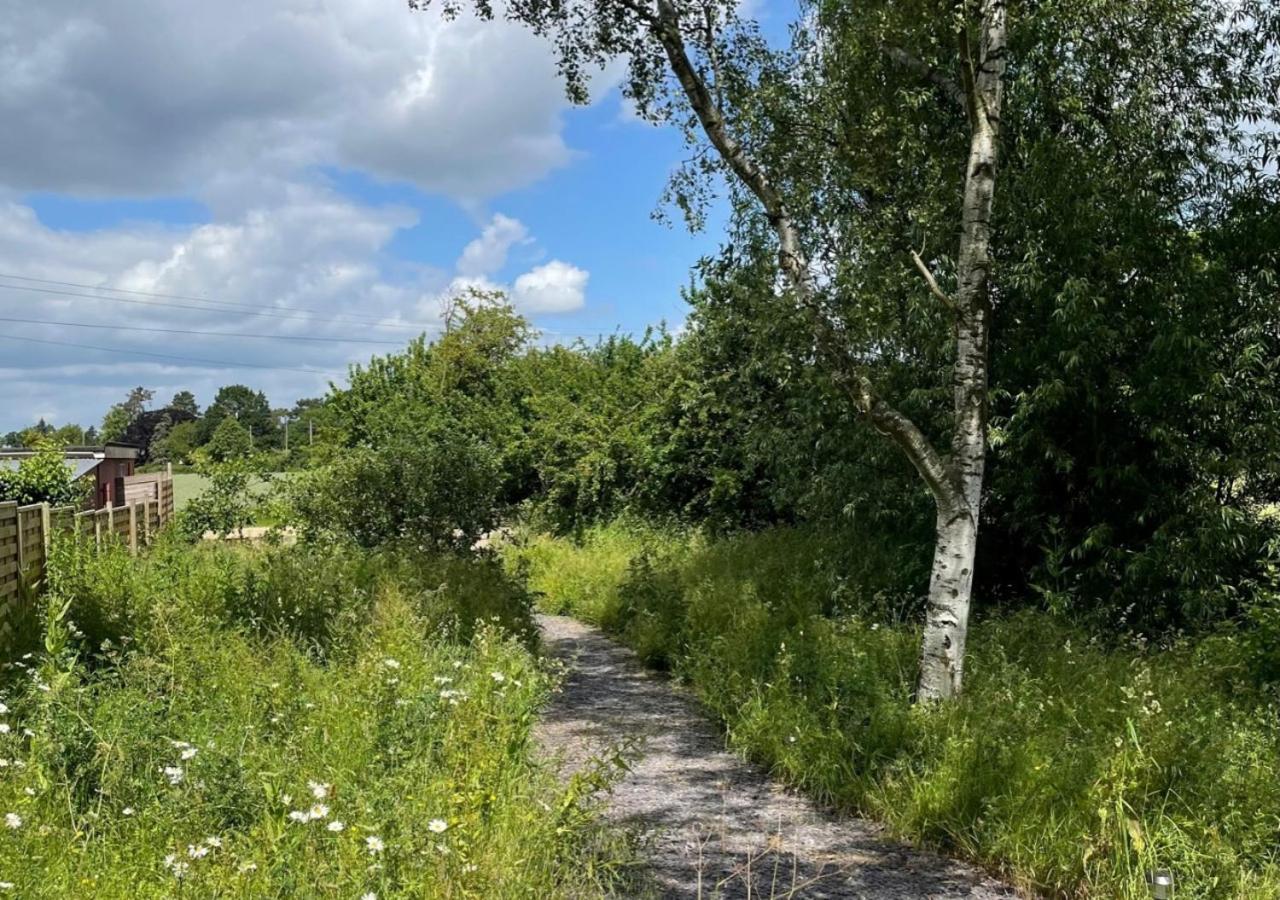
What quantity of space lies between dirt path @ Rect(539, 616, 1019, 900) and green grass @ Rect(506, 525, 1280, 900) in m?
0.20

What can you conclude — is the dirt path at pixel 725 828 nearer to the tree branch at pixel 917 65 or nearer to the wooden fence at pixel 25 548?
the wooden fence at pixel 25 548

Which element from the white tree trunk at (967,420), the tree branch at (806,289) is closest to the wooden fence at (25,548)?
the tree branch at (806,289)

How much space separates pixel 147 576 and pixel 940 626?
700cm

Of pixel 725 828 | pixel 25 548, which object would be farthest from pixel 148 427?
pixel 725 828

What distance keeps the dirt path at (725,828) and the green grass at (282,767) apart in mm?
549

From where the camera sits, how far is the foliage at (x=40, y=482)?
1703cm

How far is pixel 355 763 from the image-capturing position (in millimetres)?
4605

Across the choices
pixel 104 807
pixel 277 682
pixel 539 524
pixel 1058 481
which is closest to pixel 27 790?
pixel 104 807

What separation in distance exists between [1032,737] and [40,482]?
17348 mm

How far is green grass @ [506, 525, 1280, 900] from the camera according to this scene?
4.38 meters

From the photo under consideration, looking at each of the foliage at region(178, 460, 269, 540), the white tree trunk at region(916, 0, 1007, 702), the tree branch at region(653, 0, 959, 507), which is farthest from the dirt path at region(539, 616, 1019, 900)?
the foliage at region(178, 460, 269, 540)

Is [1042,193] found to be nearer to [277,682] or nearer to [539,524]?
[277,682]

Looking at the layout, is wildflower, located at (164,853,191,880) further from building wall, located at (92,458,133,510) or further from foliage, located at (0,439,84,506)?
building wall, located at (92,458,133,510)

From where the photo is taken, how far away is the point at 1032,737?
5215mm
